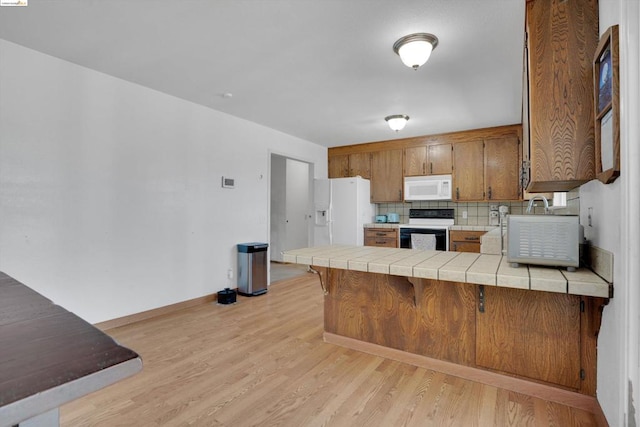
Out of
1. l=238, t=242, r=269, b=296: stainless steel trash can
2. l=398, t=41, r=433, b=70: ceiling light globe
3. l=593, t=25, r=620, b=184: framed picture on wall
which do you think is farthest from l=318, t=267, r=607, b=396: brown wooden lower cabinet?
l=238, t=242, r=269, b=296: stainless steel trash can

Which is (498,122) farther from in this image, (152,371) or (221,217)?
(152,371)

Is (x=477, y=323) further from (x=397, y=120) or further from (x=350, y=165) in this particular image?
Answer: (x=350, y=165)

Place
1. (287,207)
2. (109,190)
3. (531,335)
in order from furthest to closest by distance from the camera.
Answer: (287,207)
(109,190)
(531,335)

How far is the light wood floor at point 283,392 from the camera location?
168cm

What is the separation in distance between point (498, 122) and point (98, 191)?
16.1 feet

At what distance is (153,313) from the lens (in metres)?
3.26

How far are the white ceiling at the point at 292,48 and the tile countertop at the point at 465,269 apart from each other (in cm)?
158

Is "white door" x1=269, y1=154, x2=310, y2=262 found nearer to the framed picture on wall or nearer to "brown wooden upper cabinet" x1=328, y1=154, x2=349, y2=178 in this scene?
"brown wooden upper cabinet" x1=328, y1=154, x2=349, y2=178

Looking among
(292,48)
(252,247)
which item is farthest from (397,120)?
(252,247)

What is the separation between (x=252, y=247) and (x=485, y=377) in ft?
9.59

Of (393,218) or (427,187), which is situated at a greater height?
(427,187)

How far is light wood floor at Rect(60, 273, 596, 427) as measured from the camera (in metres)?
1.68

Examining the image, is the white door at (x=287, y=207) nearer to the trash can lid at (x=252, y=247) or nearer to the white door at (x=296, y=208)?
the white door at (x=296, y=208)

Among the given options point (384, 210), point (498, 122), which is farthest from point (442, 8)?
point (384, 210)
